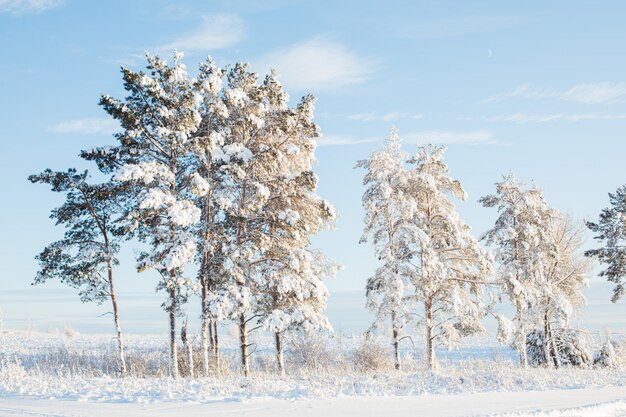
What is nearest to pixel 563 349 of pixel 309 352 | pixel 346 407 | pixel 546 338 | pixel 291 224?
pixel 546 338

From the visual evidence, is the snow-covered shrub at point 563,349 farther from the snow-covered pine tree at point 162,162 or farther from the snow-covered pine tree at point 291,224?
the snow-covered pine tree at point 162,162

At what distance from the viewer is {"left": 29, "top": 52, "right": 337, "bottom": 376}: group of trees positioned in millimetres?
22516

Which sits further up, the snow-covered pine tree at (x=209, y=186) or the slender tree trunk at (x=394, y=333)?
the snow-covered pine tree at (x=209, y=186)

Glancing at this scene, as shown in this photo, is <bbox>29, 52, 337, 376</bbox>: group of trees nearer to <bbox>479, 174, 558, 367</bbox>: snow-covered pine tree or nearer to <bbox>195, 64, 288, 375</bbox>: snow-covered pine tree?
<bbox>195, 64, 288, 375</bbox>: snow-covered pine tree

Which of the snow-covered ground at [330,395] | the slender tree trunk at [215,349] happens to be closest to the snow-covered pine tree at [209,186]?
the slender tree trunk at [215,349]

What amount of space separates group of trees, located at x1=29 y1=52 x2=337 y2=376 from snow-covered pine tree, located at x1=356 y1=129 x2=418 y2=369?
309cm

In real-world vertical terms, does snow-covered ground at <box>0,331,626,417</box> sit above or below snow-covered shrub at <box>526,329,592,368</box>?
above

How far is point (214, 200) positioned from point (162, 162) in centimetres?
271

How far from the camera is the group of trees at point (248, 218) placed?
74.1 ft

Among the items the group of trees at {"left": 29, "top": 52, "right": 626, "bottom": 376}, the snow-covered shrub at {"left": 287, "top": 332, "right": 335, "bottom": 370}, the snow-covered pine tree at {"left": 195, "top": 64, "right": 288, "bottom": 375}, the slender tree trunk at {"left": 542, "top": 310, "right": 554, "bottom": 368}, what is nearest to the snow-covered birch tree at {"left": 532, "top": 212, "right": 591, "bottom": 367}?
the slender tree trunk at {"left": 542, "top": 310, "right": 554, "bottom": 368}

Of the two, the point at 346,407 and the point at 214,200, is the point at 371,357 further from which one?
the point at 346,407

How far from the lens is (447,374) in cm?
1766

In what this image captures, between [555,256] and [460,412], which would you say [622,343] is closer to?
[555,256]

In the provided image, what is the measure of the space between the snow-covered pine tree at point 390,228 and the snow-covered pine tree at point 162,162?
9.26 metres
